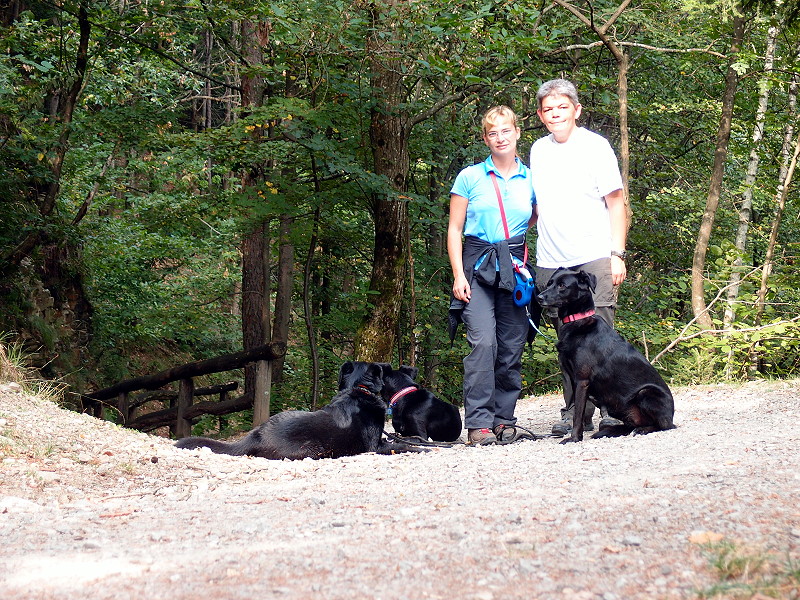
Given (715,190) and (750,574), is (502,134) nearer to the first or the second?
(750,574)

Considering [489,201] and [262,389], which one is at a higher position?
[489,201]

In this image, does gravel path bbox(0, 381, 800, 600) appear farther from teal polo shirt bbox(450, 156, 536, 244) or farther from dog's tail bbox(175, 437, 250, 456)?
teal polo shirt bbox(450, 156, 536, 244)

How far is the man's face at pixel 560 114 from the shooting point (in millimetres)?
5570

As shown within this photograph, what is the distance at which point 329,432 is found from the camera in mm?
5703

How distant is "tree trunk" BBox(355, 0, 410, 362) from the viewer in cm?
955

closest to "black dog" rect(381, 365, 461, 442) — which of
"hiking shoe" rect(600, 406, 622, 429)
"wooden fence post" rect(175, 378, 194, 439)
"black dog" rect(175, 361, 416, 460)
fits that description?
"black dog" rect(175, 361, 416, 460)

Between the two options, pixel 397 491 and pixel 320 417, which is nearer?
pixel 397 491

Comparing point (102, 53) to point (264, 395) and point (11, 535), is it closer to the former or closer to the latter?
point (264, 395)

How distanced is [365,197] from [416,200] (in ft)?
3.48

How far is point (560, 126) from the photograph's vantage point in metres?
5.59

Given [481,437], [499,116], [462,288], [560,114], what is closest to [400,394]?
[481,437]

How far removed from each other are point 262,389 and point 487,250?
5.32m

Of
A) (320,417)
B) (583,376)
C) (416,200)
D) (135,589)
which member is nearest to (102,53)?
(416,200)

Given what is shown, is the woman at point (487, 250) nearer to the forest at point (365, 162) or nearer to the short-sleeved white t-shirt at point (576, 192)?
the short-sleeved white t-shirt at point (576, 192)
